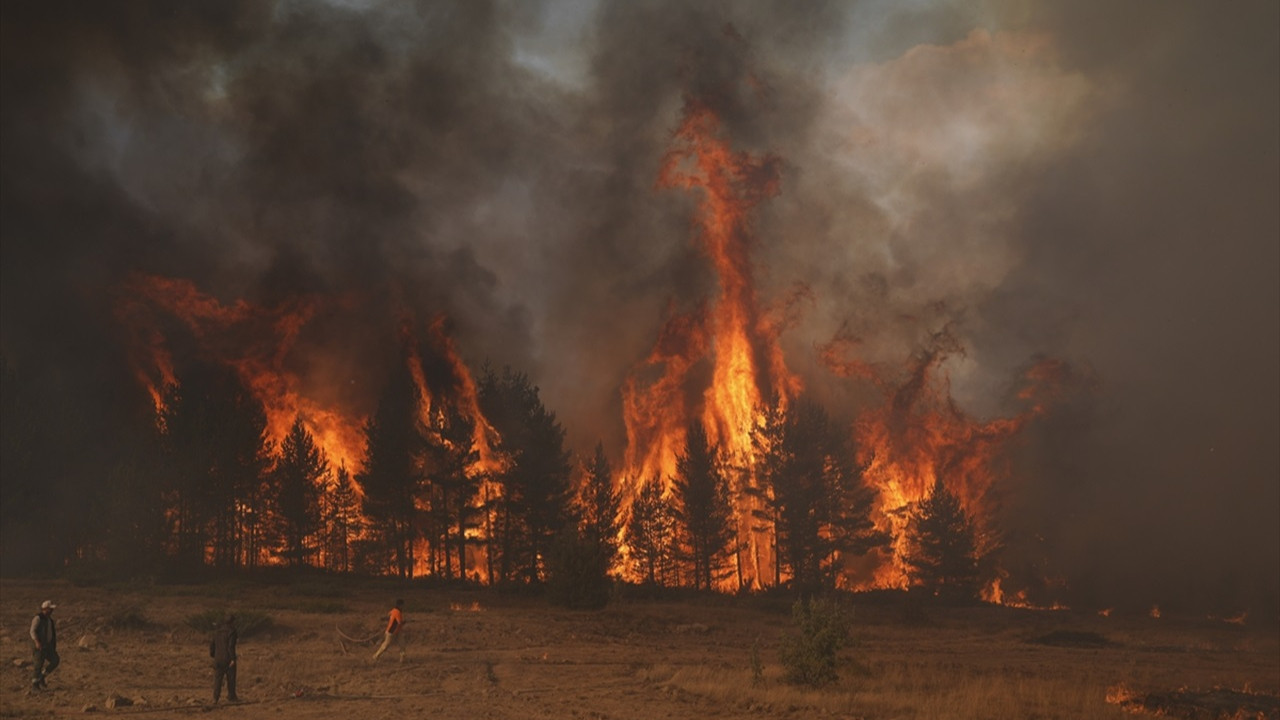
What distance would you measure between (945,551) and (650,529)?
22.8 metres

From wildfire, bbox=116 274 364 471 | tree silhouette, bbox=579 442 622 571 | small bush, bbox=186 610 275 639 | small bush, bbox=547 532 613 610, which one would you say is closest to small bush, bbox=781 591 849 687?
small bush, bbox=186 610 275 639

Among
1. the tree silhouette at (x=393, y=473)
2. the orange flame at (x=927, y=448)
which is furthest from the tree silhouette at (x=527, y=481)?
the orange flame at (x=927, y=448)

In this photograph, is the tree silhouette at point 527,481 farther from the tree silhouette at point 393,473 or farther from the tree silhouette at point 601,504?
the tree silhouette at point 393,473

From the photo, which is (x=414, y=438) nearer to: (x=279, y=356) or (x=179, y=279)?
(x=279, y=356)

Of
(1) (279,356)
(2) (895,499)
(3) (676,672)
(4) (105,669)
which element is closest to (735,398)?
(2) (895,499)

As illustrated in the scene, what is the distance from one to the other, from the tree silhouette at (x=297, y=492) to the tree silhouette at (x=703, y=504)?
28264 millimetres

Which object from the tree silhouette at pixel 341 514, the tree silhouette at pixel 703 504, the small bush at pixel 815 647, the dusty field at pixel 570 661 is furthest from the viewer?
the tree silhouette at pixel 341 514

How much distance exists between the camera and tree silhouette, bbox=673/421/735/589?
6950 cm

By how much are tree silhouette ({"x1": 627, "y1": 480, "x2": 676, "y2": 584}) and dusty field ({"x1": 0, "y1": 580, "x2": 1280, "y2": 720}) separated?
17.3m

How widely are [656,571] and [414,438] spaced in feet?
92.2

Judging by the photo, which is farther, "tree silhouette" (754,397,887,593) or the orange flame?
the orange flame

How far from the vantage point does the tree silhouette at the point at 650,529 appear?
72.5 meters

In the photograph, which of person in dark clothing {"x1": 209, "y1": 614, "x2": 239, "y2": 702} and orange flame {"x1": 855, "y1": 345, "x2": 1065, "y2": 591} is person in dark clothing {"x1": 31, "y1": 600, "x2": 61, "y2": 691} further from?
orange flame {"x1": 855, "y1": 345, "x2": 1065, "y2": 591}

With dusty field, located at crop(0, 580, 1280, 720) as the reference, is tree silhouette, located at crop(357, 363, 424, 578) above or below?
above
